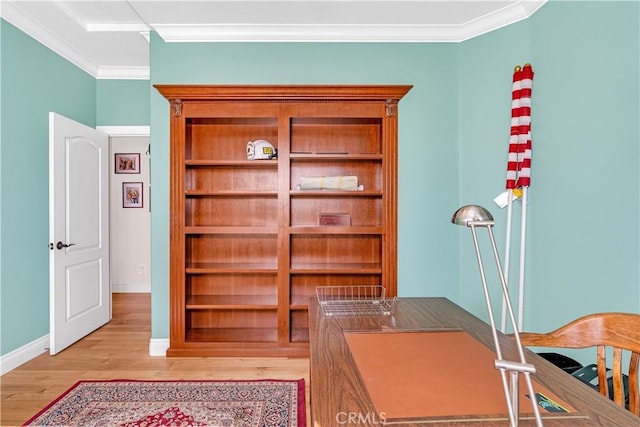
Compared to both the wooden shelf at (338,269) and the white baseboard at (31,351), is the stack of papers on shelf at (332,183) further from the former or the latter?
the white baseboard at (31,351)

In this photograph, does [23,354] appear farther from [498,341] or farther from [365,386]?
[498,341]

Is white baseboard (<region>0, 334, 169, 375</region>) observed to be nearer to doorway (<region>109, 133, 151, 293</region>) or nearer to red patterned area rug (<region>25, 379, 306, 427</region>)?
red patterned area rug (<region>25, 379, 306, 427</region>)

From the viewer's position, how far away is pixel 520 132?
2.35 meters

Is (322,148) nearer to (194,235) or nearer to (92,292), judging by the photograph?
(194,235)

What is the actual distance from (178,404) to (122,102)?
3043 millimetres

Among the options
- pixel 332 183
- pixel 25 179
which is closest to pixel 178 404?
pixel 332 183

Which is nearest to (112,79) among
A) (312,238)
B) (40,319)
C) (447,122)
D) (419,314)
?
(40,319)

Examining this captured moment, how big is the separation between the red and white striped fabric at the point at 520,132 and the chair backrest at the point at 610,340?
1289 millimetres

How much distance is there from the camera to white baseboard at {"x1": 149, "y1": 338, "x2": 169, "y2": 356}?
2.85 meters

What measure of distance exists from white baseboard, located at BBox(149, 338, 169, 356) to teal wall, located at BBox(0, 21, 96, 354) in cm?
97

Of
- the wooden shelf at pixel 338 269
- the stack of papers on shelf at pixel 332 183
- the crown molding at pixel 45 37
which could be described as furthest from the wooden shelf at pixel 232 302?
the crown molding at pixel 45 37

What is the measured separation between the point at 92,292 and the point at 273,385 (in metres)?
2.18

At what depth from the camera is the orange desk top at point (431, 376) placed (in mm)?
873

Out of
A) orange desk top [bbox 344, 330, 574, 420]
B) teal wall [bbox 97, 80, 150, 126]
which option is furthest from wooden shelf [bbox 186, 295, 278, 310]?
teal wall [bbox 97, 80, 150, 126]
